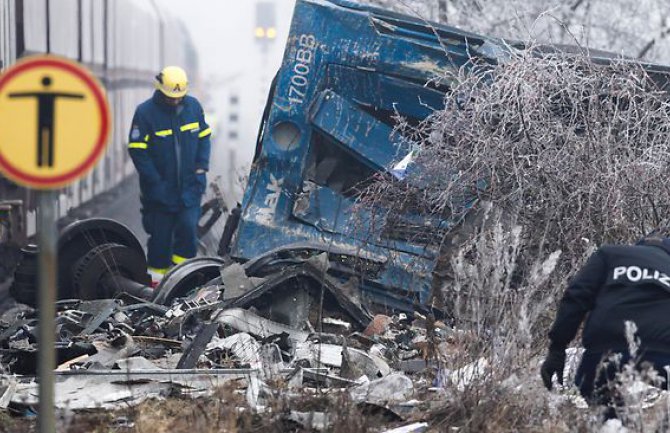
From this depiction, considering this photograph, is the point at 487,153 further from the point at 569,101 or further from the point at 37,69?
the point at 37,69

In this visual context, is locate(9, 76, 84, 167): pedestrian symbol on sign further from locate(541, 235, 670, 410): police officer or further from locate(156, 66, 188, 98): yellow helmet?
locate(156, 66, 188, 98): yellow helmet

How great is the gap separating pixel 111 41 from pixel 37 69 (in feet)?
51.7

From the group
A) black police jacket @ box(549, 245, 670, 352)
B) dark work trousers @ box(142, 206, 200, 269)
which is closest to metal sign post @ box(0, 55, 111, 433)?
black police jacket @ box(549, 245, 670, 352)

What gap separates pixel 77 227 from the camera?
33.9ft

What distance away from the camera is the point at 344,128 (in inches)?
371

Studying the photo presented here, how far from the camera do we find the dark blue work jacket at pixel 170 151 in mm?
11641

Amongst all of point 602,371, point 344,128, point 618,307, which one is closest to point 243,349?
point 344,128

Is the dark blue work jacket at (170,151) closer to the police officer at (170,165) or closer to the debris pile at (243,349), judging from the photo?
the police officer at (170,165)

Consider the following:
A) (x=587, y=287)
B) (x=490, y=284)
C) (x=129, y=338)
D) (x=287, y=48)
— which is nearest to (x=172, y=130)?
(x=287, y=48)

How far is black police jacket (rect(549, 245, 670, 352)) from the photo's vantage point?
18.1 feet

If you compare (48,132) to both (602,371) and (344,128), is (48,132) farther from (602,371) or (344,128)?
(344,128)

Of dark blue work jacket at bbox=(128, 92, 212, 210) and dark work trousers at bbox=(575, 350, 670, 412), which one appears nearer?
dark work trousers at bbox=(575, 350, 670, 412)

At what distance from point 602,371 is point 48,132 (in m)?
2.60

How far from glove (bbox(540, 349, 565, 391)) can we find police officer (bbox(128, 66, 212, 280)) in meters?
6.50
